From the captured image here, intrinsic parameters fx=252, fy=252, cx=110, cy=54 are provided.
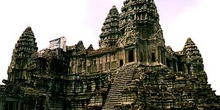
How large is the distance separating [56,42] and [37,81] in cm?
1013

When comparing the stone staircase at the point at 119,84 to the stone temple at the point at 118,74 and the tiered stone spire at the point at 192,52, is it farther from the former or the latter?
the tiered stone spire at the point at 192,52

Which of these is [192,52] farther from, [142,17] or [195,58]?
[142,17]

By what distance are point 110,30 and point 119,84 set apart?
28.1m

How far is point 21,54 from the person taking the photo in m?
51.3

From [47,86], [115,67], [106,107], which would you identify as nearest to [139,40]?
[115,67]

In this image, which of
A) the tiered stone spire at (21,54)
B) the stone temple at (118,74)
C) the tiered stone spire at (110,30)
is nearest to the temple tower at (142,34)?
the stone temple at (118,74)

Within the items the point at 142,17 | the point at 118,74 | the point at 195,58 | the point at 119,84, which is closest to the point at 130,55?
the point at 118,74

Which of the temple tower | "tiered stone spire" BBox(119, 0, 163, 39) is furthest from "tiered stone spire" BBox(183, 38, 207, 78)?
the temple tower

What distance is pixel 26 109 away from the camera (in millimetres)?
35688

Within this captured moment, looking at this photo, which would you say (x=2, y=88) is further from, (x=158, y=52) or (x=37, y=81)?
(x=158, y=52)

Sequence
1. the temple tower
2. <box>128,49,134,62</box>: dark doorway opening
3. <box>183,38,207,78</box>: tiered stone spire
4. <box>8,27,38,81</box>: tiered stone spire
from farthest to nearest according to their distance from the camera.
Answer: <box>183,38,207,78</box>: tiered stone spire → <box>8,27,38,81</box>: tiered stone spire → <box>128,49,134,62</box>: dark doorway opening → the temple tower

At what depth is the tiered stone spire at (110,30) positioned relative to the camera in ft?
190

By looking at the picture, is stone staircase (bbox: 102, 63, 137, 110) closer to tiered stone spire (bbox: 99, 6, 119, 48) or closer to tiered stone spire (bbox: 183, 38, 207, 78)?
tiered stone spire (bbox: 183, 38, 207, 78)

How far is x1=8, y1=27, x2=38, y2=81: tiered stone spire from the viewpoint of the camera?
5010 centimetres
